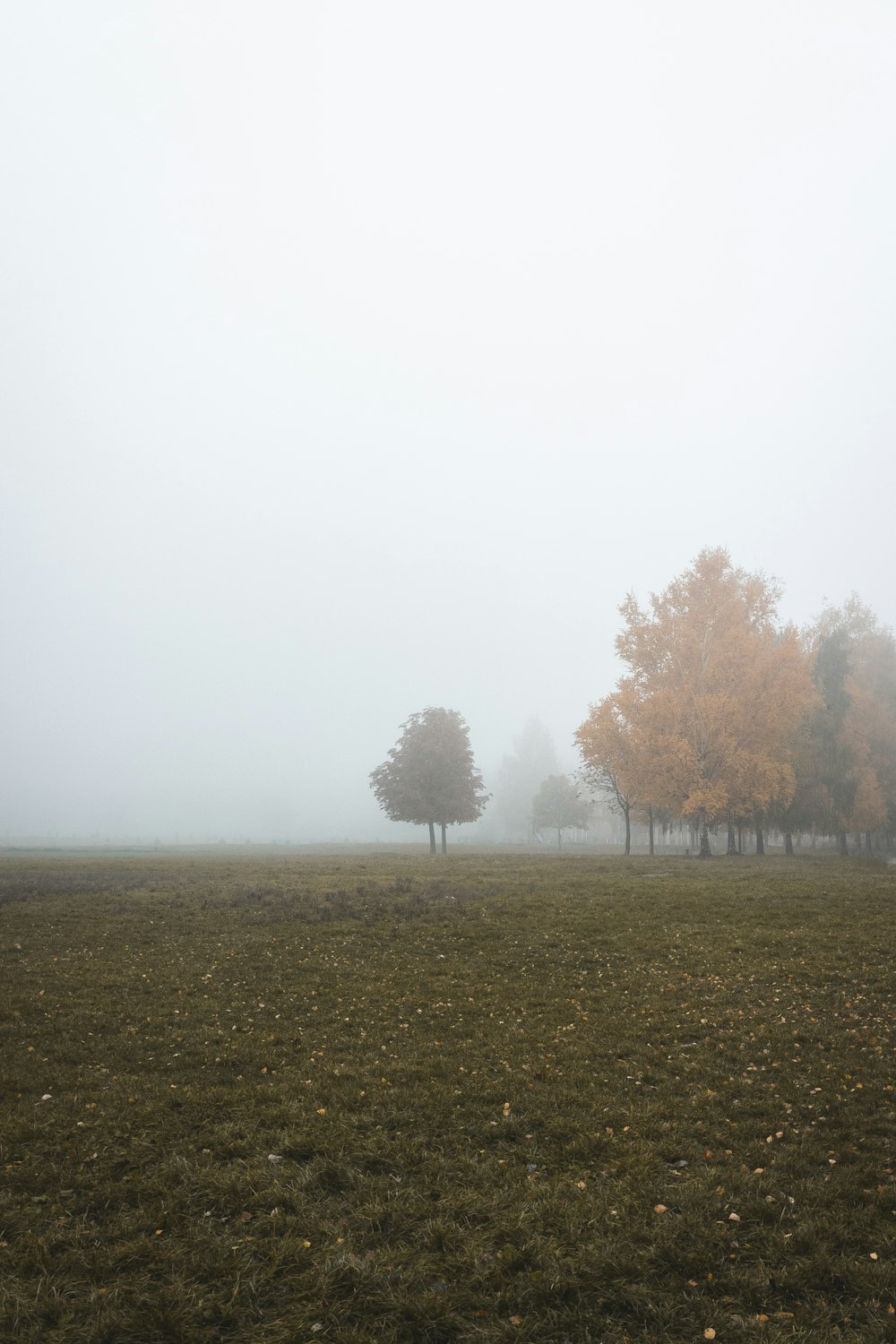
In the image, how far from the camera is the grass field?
6.43 meters

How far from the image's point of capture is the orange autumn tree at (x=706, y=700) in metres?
40.8

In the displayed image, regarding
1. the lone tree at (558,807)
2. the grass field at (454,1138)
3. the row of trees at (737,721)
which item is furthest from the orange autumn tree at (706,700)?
the lone tree at (558,807)

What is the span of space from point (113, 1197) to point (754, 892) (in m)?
24.4

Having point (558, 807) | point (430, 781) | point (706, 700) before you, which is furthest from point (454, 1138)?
point (558, 807)

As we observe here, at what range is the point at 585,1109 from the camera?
10133mm

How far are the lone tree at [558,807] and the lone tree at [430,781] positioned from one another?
96.7 feet

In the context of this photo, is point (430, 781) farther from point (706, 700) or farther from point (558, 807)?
point (558, 807)

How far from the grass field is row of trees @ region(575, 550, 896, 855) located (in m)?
21.3

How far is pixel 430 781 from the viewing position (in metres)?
62.7

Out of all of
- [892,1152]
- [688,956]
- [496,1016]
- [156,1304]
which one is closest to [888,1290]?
[892,1152]

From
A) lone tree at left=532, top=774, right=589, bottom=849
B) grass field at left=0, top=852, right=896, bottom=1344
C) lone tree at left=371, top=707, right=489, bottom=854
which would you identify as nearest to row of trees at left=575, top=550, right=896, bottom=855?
lone tree at left=371, top=707, right=489, bottom=854

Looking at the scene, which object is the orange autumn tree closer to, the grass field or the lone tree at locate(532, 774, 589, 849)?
the grass field

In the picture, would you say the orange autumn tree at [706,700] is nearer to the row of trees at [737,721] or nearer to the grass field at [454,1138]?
the row of trees at [737,721]

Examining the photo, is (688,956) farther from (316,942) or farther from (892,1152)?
(316,942)
